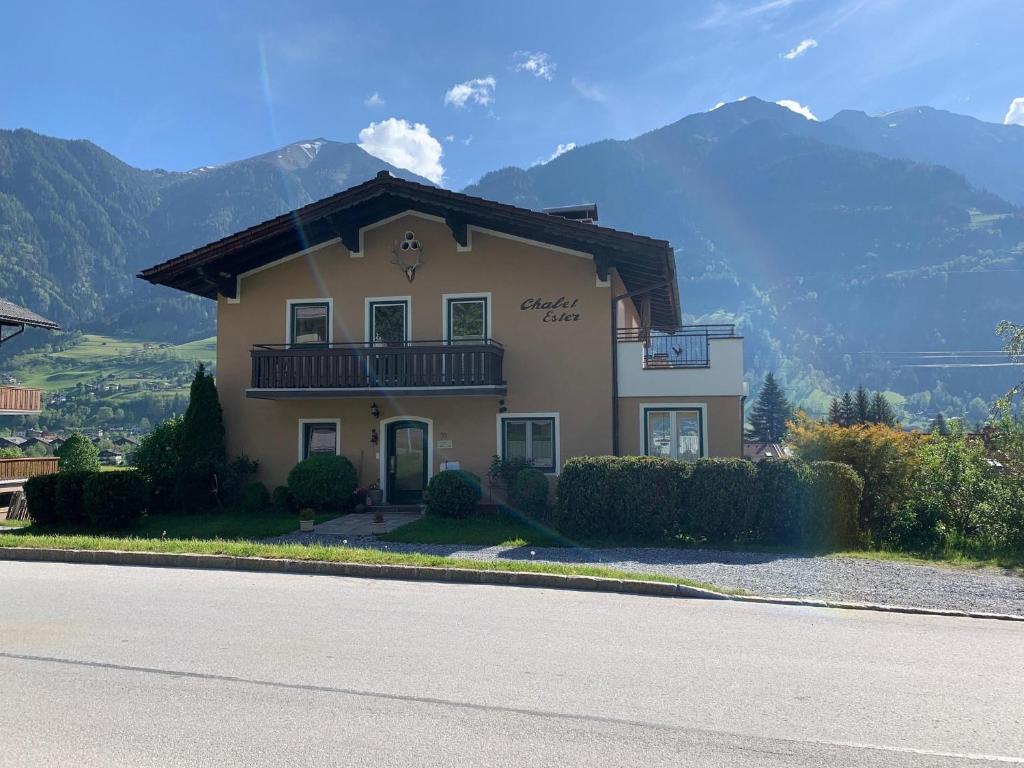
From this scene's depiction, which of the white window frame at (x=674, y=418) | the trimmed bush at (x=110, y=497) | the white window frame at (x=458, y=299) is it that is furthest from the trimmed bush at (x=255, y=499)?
the white window frame at (x=674, y=418)

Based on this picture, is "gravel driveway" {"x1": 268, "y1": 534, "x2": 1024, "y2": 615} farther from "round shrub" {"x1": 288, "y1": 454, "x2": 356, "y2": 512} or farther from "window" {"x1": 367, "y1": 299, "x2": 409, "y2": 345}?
"window" {"x1": 367, "y1": 299, "x2": 409, "y2": 345}

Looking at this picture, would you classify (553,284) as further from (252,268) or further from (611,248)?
(252,268)

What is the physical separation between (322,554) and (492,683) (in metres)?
6.33

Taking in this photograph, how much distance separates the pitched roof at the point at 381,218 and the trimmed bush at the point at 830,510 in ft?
21.1

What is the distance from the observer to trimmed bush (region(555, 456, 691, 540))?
13.7m

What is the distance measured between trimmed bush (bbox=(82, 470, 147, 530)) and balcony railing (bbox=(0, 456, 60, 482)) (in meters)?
12.7

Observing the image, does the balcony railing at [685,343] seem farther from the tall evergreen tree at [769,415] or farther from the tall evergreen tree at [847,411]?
the tall evergreen tree at [769,415]

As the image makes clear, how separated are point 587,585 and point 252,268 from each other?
47.4ft

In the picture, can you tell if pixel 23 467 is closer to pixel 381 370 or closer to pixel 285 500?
pixel 285 500

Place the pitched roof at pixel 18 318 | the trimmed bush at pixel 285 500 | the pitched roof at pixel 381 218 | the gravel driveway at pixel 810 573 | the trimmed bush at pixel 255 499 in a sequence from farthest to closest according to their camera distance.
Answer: the pitched roof at pixel 18 318
the trimmed bush at pixel 255 499
the trimmed bush at pixel 285 500
the pitched roof at pixel 381 218
the gravel driveway at pixel 810 573

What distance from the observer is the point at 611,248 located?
18.0m

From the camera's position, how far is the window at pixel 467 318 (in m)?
19.5

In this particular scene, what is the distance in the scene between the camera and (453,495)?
16562mm

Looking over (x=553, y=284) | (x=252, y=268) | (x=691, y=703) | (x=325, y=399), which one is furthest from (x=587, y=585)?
(x=252, y=268)
